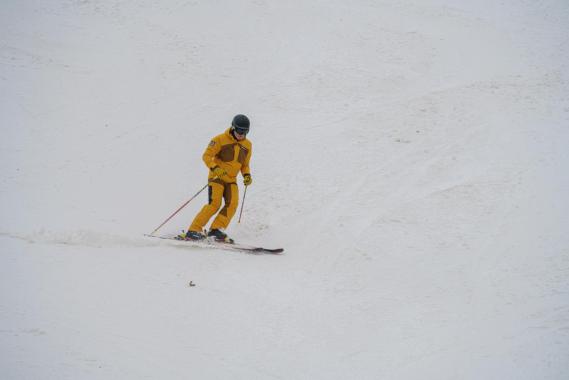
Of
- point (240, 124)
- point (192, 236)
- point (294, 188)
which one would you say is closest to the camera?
point (240, 124)

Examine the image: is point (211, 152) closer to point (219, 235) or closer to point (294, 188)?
point (219, 235)

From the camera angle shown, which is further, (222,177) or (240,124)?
(222,177)

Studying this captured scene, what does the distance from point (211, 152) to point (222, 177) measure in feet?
1.44

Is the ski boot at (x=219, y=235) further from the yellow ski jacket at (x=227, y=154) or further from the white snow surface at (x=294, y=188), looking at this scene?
the yellow ski jacket at (x=227, y=154)

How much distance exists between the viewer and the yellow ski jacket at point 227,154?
671 cm

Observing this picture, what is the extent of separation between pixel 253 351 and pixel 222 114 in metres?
7.09

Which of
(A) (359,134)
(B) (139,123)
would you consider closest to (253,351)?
(A) (359,134)

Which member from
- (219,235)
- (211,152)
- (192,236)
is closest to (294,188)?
(219,235)

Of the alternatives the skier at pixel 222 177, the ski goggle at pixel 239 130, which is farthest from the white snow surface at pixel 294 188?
the ski goggle at pixel 239 130

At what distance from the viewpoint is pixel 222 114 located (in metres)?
10.5

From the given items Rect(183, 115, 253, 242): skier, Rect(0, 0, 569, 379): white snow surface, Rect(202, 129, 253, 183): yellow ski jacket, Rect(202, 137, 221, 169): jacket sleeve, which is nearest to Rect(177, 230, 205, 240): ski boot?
Rect(183, 115, 253, 242): skier

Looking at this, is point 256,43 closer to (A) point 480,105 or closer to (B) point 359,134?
(B) point 359,134

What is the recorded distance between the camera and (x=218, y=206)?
22.6ft

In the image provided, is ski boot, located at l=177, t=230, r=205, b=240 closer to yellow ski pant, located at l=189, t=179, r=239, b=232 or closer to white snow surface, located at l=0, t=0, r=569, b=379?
yellow ski pant, located at l=189, t=179, r=239, b=232
